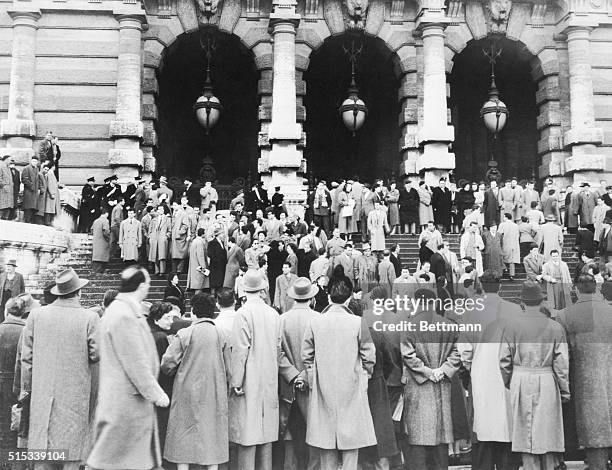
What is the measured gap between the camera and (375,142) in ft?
88.0

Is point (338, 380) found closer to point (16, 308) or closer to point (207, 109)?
point (16, 308)

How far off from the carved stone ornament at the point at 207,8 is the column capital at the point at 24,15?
4.81 meters

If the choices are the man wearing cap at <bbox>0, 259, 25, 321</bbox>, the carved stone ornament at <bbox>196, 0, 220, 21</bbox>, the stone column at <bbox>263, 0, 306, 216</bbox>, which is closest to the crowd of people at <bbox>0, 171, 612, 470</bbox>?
the man wearing cap at <bbox>0, 259, 25, 321</bbox>

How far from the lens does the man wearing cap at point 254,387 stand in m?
6.48

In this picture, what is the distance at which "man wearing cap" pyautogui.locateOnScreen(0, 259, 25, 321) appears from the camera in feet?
41.9

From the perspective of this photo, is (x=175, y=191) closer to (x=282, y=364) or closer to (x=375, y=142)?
(x=375, y=142)

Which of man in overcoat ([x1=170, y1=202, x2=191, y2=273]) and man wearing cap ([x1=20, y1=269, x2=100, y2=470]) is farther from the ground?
man in overcoat ([x1=170, y1=202, x2=191, y2=273])

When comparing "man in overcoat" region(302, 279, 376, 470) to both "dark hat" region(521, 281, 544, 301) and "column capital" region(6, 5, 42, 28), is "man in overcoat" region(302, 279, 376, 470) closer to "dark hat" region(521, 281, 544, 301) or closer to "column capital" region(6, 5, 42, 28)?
"dark hat" region(521, 281, 544, 301)

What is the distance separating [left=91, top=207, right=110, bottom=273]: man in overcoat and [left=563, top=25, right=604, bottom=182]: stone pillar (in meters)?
14.3

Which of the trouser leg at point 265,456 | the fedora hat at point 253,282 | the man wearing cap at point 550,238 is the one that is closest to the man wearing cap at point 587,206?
the man wearing cap at point 550,238

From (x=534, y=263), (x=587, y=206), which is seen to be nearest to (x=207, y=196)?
(x=534, y=263)

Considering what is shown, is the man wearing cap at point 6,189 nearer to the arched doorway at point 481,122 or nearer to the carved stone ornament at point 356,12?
the carved stone ornament at point 356,12

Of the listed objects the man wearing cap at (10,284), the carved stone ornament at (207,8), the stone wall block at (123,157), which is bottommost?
the man wearing cap at (10,284)

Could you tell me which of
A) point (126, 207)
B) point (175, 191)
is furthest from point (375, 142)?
point (126, 207)
